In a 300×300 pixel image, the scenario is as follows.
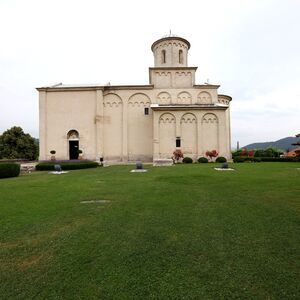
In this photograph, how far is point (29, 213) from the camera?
6535 millimetres

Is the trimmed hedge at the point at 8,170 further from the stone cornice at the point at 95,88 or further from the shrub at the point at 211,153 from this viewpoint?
the shrub at the point at 211,153

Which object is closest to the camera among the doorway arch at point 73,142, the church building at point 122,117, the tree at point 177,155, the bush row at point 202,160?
the tree at point 177,155

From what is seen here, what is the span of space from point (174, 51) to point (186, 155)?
13.6m

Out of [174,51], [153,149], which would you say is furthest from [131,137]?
[174,51]

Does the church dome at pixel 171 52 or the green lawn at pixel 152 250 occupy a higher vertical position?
the church dome at pixel 171 52

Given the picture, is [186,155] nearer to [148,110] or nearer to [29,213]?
[148,110]

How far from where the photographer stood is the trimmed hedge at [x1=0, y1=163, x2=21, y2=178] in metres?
16.6

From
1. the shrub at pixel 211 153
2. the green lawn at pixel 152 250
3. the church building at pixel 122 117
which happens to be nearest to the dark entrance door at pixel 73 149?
the church building at pixel 122 117

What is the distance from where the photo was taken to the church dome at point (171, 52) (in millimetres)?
31875

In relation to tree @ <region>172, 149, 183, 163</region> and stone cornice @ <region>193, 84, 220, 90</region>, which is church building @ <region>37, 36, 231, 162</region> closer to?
stone cornice @ <region>193, 84, 220, 90</region>

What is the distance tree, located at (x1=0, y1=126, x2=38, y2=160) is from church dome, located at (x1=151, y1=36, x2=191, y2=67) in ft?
89.0

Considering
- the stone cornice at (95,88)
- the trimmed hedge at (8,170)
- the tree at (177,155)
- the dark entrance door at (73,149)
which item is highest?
the stone cornice at (95,88)

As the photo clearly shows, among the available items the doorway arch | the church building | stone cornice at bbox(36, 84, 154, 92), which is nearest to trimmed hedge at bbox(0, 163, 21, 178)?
the church building

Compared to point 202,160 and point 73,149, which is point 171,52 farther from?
point 73,149
